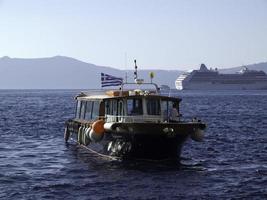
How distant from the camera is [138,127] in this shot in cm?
2783

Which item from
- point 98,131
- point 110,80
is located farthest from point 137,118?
point 110,80

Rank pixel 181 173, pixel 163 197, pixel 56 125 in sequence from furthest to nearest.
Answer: pixel 56 125 → pixel 181 173 → pixel 163 197

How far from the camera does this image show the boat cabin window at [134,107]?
99.8 ft

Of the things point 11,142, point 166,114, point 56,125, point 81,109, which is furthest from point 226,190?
point 56,125

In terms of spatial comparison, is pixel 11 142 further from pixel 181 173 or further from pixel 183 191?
pixel 183 191

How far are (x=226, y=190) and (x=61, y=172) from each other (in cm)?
836

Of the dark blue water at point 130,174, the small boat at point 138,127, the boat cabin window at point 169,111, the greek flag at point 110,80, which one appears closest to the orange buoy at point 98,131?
the small boat at point 138,127

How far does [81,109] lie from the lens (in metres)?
38.5

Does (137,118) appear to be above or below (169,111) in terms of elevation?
below

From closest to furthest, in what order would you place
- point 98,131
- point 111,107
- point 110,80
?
1. point 98,131
2. point 111,107
3. point 110,80

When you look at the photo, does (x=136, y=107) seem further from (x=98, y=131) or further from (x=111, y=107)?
(x=98, y=131)

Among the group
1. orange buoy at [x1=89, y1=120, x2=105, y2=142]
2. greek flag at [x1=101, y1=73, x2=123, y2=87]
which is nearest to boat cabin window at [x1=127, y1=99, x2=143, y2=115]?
orange buoy at [x1=89, y1=120, x2=105, y2=142]

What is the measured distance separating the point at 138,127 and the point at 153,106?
307 centimetres

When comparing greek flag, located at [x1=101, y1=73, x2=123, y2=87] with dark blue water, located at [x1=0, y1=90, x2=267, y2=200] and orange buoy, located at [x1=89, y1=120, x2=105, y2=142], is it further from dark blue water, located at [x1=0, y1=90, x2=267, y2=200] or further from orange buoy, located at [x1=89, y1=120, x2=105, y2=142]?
orange buoy, located at [x1=89, y1=120, x2=105, y2=142]
